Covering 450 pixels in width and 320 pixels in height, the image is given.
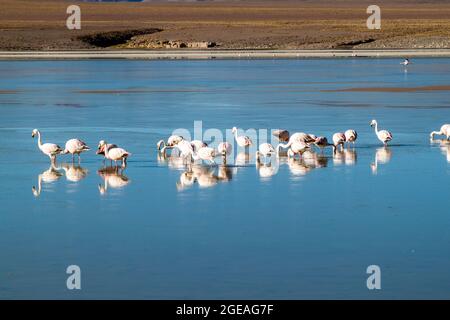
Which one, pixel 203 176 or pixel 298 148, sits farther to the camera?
pixel 298 148

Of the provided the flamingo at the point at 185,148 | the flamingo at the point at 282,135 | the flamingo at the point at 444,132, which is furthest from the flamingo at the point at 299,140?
the flamingo at the point at 444,132

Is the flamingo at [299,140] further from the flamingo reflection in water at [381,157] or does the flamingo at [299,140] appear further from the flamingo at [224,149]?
the flamingo reflection in water at [381,157]

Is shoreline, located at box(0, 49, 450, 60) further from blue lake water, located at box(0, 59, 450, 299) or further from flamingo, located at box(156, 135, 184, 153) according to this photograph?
flamingo, located at box(156, 135, 184, 153)

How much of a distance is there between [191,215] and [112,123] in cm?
1271

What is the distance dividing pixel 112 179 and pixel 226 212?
3.70 m

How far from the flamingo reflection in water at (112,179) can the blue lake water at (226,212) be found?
0.03 m

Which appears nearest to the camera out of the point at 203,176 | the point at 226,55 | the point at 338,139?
the point at 203,176

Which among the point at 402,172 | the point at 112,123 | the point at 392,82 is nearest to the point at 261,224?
the point at 402,172

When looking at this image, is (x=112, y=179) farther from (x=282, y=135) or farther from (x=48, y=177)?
(x=282, y=135)

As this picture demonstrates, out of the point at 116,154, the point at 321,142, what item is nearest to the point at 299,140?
the point at 321,142

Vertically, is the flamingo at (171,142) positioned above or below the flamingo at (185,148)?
above

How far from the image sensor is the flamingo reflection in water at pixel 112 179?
57.3ft

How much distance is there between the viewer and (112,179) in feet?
60.0

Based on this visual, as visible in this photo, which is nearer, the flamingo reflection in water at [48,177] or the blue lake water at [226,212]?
the blue lake water at [226,212]
